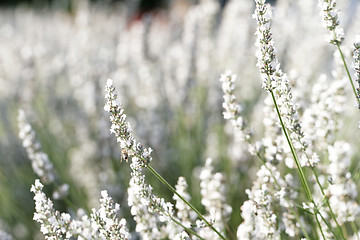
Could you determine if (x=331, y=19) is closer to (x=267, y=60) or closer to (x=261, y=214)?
(x=267, y=60)

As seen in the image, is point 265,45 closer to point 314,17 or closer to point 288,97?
point 288,97

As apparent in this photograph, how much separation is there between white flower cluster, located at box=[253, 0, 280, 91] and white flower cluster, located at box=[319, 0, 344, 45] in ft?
0.47

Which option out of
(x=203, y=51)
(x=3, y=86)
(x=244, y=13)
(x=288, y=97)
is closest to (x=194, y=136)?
(x=203, y=51)

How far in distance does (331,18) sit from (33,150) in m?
1.04

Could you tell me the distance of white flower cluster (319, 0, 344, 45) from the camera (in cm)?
91

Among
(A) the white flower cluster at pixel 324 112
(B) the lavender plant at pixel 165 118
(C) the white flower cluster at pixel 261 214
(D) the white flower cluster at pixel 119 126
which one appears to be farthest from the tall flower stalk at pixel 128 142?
(A) the white flower cluster at pixel 324 112

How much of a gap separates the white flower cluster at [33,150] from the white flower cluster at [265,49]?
852mm

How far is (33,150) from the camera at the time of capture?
140cm

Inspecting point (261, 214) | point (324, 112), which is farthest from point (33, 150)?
point (324, 112)

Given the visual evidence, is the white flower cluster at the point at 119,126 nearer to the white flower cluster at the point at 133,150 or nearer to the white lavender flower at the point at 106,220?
the white flower cluster at the point at 133,150

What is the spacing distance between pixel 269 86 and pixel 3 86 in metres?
2.24

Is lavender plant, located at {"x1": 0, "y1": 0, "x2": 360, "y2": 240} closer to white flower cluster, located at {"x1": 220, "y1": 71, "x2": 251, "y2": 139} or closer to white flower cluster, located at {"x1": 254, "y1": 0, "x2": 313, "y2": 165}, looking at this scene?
Result: white flower cluster, located at {"x1": 220, "y1": 71, "x2": 251, "y2": 139}

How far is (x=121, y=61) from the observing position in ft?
8.21

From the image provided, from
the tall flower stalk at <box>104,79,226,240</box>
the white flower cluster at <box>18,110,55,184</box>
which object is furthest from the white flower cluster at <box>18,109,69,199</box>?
the tall flower stalk at <box>104,79,226,240</box>
